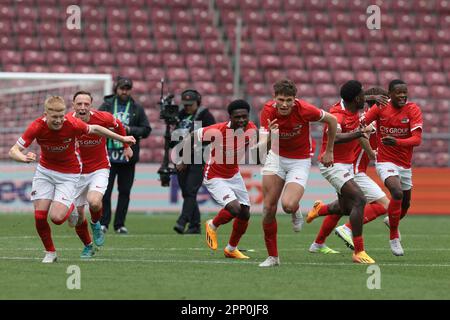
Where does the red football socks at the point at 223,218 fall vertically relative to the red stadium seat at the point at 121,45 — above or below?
below

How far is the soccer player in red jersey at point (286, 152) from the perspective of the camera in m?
11.9

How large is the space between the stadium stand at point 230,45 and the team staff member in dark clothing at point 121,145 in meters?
7.08

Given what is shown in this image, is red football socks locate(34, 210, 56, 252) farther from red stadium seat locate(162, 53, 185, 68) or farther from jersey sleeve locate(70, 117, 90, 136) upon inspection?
red stadium seat locate(162, 53, 185, 68)

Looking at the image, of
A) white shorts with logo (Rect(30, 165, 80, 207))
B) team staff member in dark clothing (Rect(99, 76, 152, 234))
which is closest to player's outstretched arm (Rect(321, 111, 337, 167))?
white shorts with logo (Rect(30, 165, 80, 207))

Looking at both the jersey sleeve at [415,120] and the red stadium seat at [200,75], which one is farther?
the red stadium seat at [200,75]

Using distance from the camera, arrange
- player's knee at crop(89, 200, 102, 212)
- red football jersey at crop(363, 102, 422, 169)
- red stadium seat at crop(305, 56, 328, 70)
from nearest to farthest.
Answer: player's knee at crop(89, 200, 102, 212) → red football jersey at crop(363, 102, 422, 169) → red stadium seat at crop(305, 56, 328, 70)

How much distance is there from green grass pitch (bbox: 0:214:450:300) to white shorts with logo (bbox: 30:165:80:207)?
2.27 feet

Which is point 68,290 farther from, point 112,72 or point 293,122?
point 112,72

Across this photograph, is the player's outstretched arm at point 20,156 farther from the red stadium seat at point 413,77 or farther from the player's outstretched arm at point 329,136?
the red stadium seat at point 413,77

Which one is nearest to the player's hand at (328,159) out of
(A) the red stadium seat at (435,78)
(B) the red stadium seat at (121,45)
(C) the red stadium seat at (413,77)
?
(B) the red stadium seat at (121,45)

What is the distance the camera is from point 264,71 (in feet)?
93.4

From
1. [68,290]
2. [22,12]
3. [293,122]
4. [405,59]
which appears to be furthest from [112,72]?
[68,290]

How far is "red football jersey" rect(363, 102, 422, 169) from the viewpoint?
14.5 m

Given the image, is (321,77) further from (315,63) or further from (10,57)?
(10,57)
